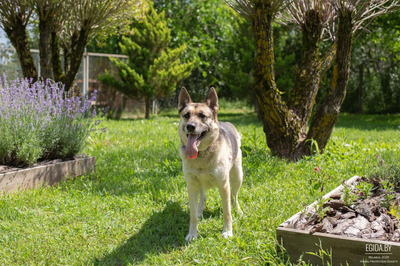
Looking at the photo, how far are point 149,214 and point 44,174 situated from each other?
1.89 m

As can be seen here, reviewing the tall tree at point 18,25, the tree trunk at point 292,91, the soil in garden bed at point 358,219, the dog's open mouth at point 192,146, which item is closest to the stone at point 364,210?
the soil in garden bed at point 358,219

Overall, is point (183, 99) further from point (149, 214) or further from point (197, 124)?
point (149, 214)

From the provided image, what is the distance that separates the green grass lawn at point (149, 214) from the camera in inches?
126

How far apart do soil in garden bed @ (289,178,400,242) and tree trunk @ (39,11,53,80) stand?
6383mm

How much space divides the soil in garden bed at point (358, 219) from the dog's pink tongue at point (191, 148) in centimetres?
110

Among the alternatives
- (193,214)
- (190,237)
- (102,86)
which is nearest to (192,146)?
(193,214)

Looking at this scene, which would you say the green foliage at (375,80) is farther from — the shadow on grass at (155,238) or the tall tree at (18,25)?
the shadow on grass at (155,238)

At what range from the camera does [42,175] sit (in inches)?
193

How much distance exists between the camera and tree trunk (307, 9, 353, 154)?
231 inches

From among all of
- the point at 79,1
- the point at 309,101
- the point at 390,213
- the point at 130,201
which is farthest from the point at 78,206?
the point at 79,1

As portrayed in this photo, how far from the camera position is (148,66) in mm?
15008

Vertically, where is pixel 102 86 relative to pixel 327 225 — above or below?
above

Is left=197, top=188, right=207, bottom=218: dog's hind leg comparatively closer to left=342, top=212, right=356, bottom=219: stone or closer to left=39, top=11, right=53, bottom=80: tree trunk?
left=342, top=212, right=356, bottom=219: stone

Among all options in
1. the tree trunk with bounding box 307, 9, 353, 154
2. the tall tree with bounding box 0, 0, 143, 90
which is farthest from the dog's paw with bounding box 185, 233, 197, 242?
the tall tree with bounding box 0, 0, 143, 90
